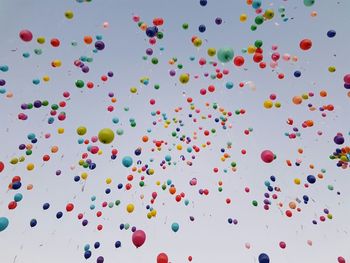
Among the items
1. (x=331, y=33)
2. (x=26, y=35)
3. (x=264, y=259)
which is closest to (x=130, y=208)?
(x=264, y=259)

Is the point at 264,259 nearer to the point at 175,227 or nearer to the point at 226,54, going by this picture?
the point at 175,227

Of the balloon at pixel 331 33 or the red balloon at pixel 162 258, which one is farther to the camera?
the balloon at pixel 331 33

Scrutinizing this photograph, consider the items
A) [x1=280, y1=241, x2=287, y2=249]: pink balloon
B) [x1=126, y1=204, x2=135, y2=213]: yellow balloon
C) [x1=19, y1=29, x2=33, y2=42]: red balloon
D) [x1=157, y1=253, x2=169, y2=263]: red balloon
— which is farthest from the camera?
[x1=280, y1=241, x2=287, y2=249]: pink balloon

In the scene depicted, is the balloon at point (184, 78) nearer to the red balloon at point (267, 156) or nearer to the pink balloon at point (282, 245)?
the red balloon at point (267, 156)

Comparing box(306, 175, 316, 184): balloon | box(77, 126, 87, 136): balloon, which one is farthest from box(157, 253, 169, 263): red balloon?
box(306, 175, 316, 184): balloon

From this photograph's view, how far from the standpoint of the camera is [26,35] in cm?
569

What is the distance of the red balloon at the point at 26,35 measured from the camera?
566 cm

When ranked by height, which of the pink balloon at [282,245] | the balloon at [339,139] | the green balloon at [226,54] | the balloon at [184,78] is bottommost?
the pink balloon at [282,245]

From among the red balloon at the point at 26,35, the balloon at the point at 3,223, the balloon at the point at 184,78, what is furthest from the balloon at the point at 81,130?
the balloon at the point at 184,78

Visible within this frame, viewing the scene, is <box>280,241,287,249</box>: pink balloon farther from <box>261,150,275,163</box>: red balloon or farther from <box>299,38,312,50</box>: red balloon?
<box>299,38,312,50</box>: red balloon

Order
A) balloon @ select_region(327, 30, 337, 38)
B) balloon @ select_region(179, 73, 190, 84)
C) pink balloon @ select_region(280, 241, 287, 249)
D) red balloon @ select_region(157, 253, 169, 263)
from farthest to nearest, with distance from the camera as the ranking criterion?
pink balloon @ select_region(280, 241, 287, 249), balloon @ select_region(179, 73, 190, 84), balloon @ select_region(327, 30, 337, 38), red balloon @ select_region(157, 253, 169, 263)

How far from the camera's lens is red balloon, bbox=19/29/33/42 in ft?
18.6

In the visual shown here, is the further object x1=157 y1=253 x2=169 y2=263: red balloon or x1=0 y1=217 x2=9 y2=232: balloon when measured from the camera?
x1=157 y1=253 x2=169 y2=263: red balloon

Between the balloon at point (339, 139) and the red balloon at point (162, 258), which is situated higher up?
the balloon at point (339, 139)
